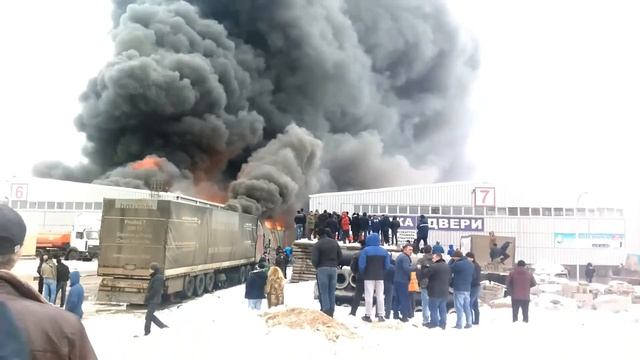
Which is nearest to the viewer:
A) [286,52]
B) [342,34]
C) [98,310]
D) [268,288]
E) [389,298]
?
[389,298]

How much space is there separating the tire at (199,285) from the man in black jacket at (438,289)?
10569mm

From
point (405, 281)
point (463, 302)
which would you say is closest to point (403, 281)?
point (405, 281)

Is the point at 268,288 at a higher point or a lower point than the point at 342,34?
lower

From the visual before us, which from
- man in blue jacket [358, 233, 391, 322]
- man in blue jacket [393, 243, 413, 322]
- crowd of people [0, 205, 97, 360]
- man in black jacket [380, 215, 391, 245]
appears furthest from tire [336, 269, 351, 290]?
crowd of people [0, 205, 97, 360]

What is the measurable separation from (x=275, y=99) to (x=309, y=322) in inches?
2224

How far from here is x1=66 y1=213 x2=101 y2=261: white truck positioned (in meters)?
37.0

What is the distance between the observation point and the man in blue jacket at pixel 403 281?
12062mm

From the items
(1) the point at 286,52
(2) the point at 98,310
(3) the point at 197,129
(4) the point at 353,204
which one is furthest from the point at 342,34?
(2) the point at 98,310

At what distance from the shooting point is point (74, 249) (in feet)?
122

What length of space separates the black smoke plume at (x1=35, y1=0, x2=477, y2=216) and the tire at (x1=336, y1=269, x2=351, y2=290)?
23.9 m

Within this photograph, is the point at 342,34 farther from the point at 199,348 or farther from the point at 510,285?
the point at 199,348

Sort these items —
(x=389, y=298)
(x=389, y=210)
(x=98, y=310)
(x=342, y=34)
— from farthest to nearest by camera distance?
(x=342, y=34) < (x=389, y=210) < (x=98, y=310) < (x=389, y=298)

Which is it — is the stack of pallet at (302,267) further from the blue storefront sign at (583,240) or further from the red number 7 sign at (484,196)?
the blue storefront sign at (583,240)

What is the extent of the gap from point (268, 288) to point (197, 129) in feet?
133
